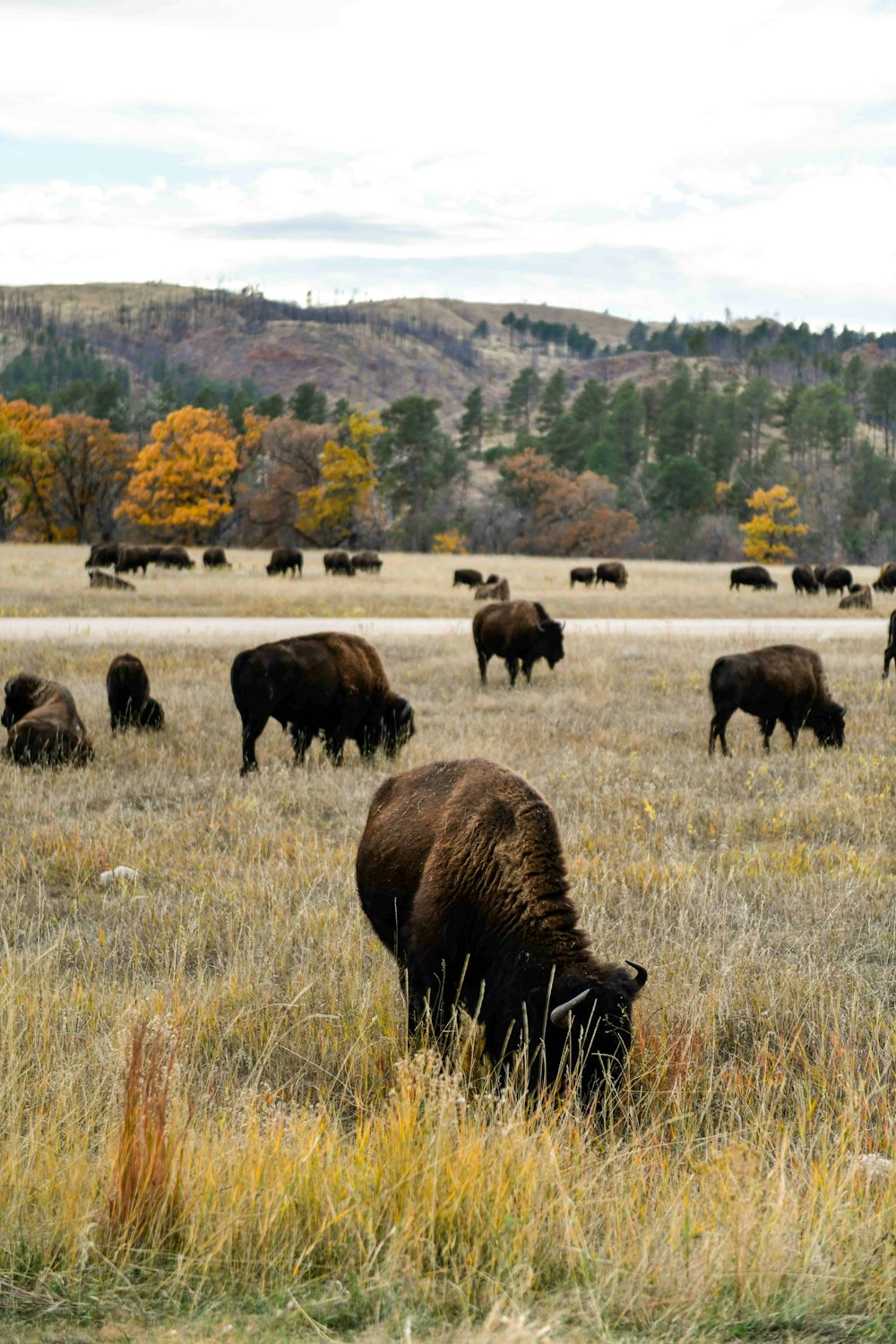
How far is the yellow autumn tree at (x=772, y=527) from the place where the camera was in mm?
82688

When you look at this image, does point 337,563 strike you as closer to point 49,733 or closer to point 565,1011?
point 49,733

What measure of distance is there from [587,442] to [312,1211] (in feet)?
366

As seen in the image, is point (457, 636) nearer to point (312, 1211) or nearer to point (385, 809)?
point (385, 809)

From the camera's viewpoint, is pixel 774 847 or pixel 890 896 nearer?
pixel 890 896

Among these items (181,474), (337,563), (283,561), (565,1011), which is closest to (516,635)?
(565,1011)

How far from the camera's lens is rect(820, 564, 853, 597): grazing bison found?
45281mm

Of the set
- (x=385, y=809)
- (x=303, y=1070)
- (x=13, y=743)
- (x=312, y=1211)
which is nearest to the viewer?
(x=312, y=1211)

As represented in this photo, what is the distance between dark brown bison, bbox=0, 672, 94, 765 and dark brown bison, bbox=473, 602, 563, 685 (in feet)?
24.6

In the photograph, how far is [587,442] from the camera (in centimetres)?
11156

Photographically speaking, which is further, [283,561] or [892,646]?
[283,561]

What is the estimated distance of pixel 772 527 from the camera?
82.6m

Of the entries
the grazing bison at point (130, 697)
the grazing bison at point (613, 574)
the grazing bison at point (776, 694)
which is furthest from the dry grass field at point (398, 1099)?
the grazing bison at point (613, 574)

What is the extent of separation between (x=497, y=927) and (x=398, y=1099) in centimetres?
82

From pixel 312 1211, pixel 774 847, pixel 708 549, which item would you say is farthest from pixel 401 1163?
pixel 708 549
